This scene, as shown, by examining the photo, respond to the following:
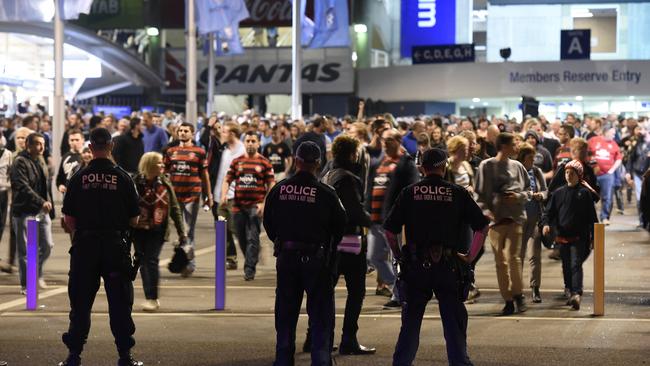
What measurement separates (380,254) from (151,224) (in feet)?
7.67

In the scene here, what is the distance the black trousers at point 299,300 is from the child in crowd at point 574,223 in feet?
14.9

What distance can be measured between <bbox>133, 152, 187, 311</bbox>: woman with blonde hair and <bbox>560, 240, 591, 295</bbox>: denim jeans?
3984mm

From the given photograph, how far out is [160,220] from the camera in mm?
12766

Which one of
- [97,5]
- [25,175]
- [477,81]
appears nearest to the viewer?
[25,175]

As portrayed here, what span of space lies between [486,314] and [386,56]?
56410 mm

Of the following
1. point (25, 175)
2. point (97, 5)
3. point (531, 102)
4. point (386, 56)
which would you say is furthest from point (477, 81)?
point (25, 175)

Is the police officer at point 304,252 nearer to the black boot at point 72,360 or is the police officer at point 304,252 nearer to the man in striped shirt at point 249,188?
the black boot at point 72,360

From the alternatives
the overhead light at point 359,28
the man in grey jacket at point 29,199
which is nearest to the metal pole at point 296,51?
the man in grey jacket at point 29,199

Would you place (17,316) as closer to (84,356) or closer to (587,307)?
(84,356)

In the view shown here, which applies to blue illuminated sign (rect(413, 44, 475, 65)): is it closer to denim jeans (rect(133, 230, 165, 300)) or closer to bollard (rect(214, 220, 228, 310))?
bollard (rect(214, 220, 228, 310))

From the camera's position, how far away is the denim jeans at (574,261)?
1309 centimetres

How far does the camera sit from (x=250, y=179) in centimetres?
1582

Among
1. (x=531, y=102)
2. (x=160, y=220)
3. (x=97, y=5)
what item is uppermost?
(x=97, y=5)

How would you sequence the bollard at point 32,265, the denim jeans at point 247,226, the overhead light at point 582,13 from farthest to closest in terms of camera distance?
the overhead light at point 582,13 < the denim jeans at point 247,226 < the bollard at point 32,265
